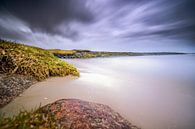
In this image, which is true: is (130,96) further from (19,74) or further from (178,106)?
(19,74)

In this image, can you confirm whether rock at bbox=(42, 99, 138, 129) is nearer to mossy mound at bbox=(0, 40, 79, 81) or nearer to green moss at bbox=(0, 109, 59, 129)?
green moss at bbox=(0, 109, 59, 129)

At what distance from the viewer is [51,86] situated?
4.70m

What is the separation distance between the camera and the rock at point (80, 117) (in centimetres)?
221

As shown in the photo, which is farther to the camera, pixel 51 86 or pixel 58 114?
pixel 51 86

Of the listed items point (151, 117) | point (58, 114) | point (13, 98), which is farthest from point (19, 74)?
point (151, 117)

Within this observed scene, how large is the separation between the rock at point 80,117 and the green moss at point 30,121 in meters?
0.11

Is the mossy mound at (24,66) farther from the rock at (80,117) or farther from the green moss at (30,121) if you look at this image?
the green moss at (30,121)

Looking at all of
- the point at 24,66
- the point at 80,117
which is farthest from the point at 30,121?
the point at 24,66

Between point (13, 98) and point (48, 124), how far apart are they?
1938 mm

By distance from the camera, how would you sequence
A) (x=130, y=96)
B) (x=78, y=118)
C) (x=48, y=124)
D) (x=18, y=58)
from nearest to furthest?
(x=48, y=124) < (x=78, y=118) < (x=130, y=96) < (x=18, y=58)

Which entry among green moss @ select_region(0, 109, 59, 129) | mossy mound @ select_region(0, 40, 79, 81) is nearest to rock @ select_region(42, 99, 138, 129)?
green moss @ select_region(0, 109, 59, 129)

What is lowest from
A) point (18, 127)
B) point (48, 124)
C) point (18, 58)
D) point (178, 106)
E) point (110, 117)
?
point (178, 106)

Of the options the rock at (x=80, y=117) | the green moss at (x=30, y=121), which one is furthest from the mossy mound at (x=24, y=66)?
the green moss at (x=30, y=121)

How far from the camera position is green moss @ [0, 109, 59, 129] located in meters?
1.77
